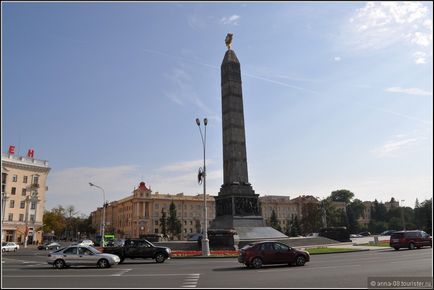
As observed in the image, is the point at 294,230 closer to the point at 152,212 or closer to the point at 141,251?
the point at 141,251

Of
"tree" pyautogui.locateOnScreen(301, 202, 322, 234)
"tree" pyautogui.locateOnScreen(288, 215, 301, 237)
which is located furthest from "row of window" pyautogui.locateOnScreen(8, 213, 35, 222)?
"tree" pyautogui.locateOnScreen(301, 202, 322, 234)

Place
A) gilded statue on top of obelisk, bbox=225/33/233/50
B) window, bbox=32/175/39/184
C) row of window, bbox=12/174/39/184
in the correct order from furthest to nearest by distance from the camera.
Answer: window, bbox=32/175/39/184 → row of window, bbox=12/174/39/184 → gilded statue on top of obelisk, bbox=225/33/233/50

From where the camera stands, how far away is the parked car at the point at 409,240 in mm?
30234

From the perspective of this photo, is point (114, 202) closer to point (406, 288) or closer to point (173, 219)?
point (173, 219)

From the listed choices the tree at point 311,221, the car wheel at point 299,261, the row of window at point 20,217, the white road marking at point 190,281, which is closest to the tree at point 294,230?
the tree at point 311,221

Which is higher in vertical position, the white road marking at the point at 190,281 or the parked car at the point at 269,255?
the parked car at the point at 269,255

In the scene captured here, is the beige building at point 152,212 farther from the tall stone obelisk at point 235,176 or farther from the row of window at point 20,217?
the tall stone obelisk at point 235,176

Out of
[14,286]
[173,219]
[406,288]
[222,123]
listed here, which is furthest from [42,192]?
[406,288]

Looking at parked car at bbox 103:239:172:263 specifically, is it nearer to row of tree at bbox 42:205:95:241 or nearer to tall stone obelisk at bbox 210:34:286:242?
tall stone obelisk at bbox 210:34:286:242

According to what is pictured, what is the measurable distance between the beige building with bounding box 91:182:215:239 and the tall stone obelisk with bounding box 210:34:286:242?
74.0 m

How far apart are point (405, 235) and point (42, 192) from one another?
66.9m

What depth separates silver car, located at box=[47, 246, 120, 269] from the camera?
19219 mm

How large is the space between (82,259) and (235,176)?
2188 cm

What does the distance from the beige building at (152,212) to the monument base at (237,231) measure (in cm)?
7502
